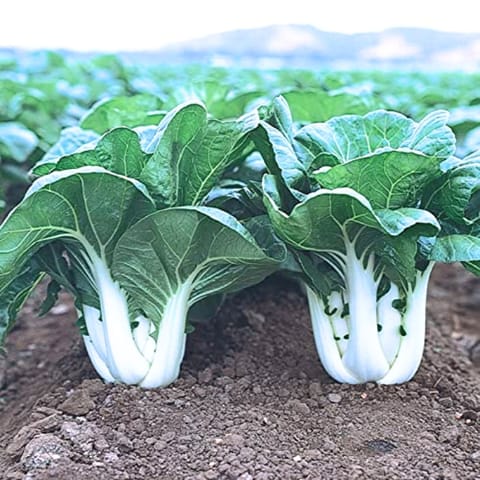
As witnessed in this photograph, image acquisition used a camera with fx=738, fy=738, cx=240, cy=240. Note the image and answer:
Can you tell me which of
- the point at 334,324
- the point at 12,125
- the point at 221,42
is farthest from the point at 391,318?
the point at 221,42

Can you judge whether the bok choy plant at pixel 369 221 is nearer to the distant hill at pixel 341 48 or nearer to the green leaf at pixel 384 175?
the green leaf at pixel 384 175

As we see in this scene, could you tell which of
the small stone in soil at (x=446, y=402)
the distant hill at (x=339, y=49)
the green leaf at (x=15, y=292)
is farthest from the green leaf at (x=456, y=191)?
the distant hill at (x=339, y=49)

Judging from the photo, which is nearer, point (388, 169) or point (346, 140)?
point (388, 169)

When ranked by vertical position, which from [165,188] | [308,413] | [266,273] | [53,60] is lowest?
[53,60]

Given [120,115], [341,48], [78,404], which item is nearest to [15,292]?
[78,404]

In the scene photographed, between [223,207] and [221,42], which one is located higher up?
[223,207]

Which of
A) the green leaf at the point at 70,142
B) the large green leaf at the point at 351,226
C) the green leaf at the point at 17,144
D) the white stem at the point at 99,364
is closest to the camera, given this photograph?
the large green leaf at the point at 351,226

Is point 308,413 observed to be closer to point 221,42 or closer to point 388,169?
point 388,169
